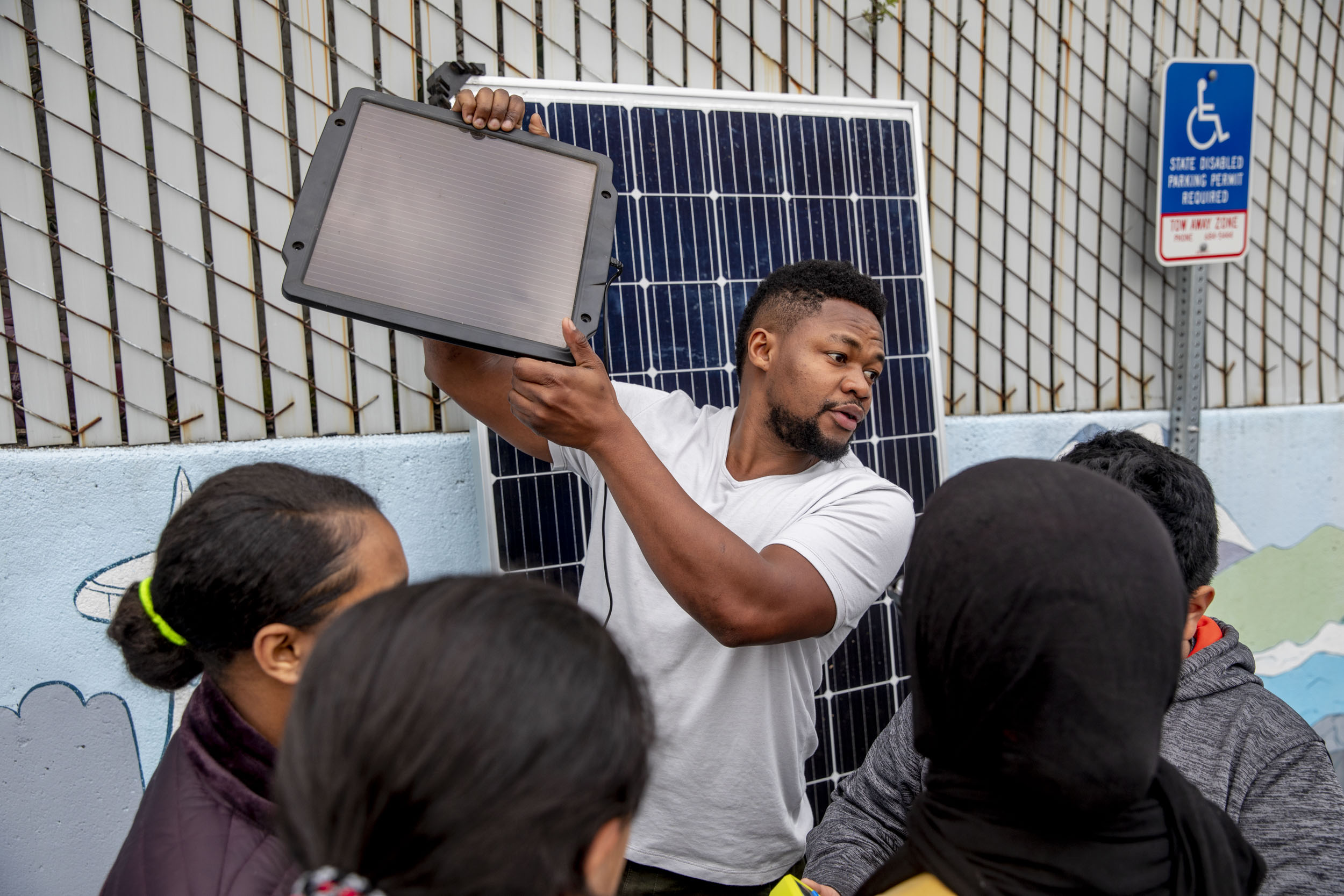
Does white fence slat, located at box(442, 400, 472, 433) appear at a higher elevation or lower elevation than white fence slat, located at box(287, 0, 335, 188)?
lower

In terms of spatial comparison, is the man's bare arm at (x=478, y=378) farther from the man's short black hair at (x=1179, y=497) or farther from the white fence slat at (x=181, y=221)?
the man's short black hair at (x=1179, y=497)

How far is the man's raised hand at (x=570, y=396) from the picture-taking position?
1.56 metres

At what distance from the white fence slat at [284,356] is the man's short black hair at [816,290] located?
4.32 feet

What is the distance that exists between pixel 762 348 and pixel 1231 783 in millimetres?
1297

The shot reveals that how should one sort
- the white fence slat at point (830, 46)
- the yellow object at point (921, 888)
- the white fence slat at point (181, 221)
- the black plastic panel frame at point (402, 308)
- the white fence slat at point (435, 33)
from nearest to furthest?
the yellow object at point (921, 888), the black plastic panel frame at point (402, 308), the white fence slat at point (181, 221), the white fence slat at point (435, 33), the white fence slat at point (830, 46)

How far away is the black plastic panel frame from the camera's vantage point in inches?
58.5

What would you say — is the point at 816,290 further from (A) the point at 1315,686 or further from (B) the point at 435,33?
(A) the point at 1315,686

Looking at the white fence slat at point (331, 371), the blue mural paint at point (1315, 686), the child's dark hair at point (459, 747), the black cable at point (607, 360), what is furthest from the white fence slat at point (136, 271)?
the blue mural paint at point (1315, 686)

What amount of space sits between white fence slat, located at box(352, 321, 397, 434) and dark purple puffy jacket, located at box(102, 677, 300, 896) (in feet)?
4.75

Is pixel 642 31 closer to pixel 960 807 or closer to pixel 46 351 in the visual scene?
pixel 46 351

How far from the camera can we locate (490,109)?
1.69 meters

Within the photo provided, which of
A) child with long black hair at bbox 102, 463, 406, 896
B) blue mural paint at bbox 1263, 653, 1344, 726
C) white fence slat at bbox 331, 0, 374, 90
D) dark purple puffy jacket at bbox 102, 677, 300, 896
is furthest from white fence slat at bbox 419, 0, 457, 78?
blue mural paint at bbox 1263, 653, 1344, 726

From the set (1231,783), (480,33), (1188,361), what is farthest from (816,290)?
(1188,361)

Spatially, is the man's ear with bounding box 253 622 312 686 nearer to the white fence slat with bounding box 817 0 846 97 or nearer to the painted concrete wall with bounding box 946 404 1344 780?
the white fence slat with bounding box 817 0 846 97
